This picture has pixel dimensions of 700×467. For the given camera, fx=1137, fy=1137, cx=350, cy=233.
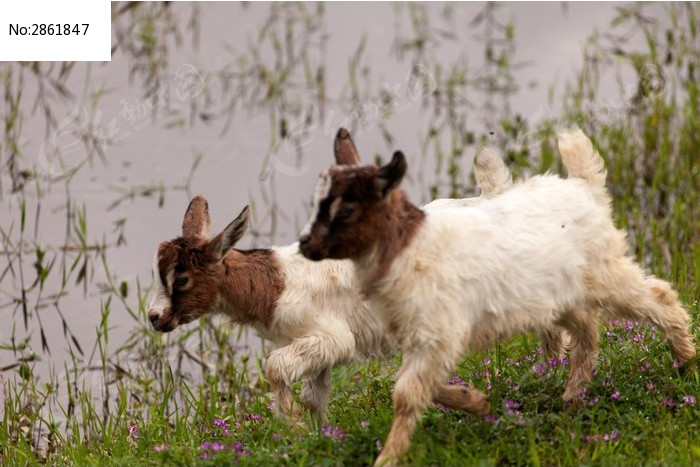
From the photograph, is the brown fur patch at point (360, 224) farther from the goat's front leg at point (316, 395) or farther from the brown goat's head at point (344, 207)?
the goat's front leg at point (316, 395)

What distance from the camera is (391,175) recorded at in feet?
17.9

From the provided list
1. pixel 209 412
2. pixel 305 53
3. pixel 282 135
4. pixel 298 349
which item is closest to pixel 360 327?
pixel 298 349

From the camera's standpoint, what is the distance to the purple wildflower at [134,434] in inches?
286

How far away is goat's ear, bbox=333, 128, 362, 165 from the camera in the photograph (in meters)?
5.85

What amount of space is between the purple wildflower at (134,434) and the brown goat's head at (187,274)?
775mm

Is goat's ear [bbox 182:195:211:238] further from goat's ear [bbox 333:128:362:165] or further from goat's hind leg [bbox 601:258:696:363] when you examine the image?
goat's hind leg [bbox 601:258:696:363]

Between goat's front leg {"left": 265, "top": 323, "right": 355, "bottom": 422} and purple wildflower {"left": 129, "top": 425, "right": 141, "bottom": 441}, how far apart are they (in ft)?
3.21

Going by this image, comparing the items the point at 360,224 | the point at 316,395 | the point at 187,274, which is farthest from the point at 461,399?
the point at 187,274

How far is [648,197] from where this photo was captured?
10797 mm

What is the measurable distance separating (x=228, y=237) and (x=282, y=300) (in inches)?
21.0

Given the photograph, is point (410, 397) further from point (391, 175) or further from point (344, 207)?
point (391, 175)

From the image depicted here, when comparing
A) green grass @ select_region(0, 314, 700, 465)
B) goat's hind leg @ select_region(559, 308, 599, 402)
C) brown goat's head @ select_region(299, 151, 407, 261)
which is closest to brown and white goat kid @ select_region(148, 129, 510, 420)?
green grass @ select_region(0, 314, 700, 465)

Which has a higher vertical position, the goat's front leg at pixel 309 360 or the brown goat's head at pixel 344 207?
the brown goat's head at pixel 344 207

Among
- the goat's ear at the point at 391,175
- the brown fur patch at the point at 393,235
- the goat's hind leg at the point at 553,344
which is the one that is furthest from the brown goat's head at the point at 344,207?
the goat's hind leg at the point at 553,344
